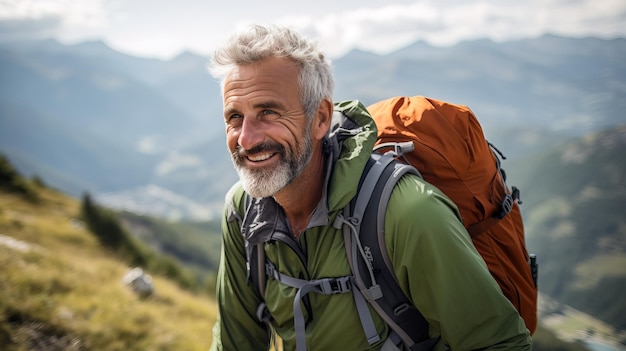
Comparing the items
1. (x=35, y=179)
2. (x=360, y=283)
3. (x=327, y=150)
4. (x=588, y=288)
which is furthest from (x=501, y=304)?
(x=588, y=288)

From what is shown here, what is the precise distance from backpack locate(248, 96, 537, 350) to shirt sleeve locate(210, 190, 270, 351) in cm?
19

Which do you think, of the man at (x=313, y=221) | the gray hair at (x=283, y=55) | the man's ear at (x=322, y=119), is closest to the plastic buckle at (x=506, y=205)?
the man at (x=313, y=221)

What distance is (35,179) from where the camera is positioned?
92.3 feet

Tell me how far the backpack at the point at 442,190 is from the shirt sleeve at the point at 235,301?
19 centimetres

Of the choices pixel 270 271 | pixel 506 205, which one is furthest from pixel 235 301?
pixel 506 205

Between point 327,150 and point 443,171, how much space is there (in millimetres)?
829

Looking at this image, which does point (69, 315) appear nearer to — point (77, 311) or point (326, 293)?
point (77, 311)

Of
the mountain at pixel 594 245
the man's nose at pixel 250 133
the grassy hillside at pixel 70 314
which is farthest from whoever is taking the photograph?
the mountain at pixel 594 245

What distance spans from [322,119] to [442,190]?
0.95m

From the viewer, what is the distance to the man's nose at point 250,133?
2.73 m

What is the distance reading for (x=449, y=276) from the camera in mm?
2297

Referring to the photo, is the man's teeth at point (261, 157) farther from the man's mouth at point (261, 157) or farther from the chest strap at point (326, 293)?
the chest strap at point (326, 293)

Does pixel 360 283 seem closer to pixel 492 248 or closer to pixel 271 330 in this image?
pixel 492 248

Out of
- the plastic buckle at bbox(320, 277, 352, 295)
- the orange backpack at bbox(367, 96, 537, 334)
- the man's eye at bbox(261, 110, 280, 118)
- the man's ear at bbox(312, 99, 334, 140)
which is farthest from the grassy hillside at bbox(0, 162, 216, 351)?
the orange backpack at bbox(367, 96, 537, 334)
